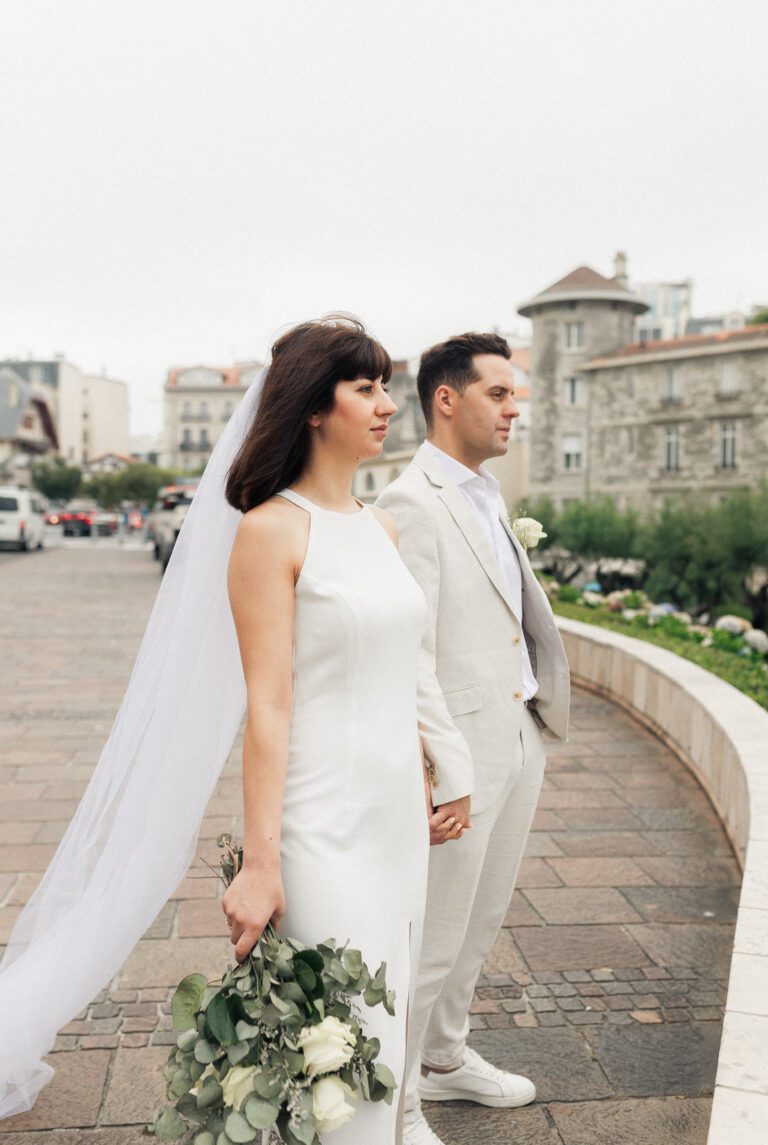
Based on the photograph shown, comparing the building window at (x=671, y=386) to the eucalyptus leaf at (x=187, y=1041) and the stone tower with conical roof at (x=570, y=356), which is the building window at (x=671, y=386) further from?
the eucalyptus leaf at (x=187, y=1041)

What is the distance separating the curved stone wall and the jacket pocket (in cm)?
92

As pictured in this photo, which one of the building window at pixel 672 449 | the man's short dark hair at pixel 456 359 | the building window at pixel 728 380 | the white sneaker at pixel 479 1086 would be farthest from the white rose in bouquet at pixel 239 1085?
the building window at pixel 672 449

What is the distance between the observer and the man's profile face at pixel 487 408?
2.80 m

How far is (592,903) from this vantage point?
439cm

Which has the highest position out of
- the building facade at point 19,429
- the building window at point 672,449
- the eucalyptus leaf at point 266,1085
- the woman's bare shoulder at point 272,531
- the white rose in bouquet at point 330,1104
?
the building facade at point 19,429

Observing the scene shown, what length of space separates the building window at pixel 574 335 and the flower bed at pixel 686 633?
119 feet

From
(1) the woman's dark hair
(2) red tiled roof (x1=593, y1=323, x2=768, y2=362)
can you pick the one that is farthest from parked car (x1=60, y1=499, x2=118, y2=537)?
(1) the woman's dark hair

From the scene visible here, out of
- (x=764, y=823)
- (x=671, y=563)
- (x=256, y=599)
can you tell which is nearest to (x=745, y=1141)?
(x=256, y=599)

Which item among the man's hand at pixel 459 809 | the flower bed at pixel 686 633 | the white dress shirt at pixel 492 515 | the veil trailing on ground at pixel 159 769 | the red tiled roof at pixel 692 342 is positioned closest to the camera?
the veil trailing on ground at pixel 159 769

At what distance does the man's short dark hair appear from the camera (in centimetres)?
281

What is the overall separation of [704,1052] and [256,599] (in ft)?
7.13

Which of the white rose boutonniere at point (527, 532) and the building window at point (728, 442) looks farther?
the building window at point (728, 442)

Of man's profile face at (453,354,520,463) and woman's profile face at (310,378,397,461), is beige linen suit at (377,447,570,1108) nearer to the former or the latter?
man's profile face at (453,354,520,463)

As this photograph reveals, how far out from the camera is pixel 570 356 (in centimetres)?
4744
